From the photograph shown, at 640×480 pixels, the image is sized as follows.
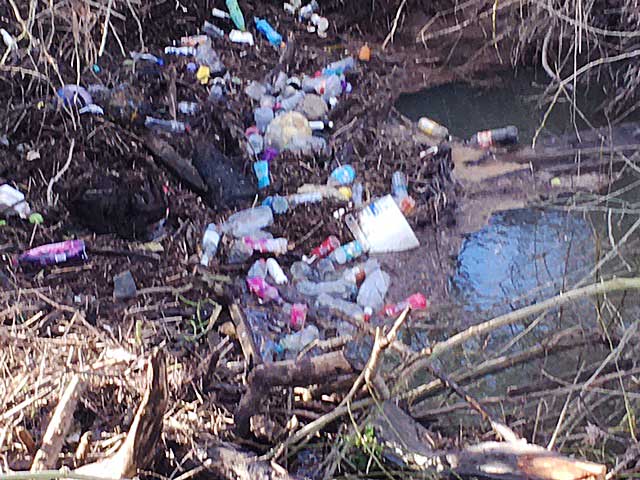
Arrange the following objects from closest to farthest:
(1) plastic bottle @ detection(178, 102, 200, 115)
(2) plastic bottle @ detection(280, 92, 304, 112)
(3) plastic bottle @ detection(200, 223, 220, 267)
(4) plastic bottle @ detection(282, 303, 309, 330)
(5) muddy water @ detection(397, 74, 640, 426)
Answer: (5) muddy water @ detection(397, 74, 640, 426), (4) plastic bottle @ detection(282, 303, 309, 330), (3) plastic bottle @ detection(200, 223, 220, 267), (1) plastic bottle @ detection(178, 102, 200, 115), (2) plastic bottle @ detection(280, 92, 304, 112)

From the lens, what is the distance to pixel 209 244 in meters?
3.86

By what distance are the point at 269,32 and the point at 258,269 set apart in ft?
7.99

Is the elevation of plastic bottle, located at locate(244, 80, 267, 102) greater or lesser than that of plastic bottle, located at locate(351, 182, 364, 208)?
greater

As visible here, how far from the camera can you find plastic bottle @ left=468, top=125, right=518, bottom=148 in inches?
189

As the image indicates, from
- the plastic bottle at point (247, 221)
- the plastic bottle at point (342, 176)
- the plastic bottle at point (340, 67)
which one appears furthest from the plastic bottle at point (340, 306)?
the plastic bottle at point (340, 67)

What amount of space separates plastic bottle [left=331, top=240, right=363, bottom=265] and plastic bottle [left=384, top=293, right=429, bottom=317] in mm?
366

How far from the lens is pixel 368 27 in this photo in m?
5.76

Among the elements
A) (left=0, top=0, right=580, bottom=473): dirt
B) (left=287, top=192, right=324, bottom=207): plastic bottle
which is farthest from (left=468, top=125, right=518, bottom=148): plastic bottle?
(left=287, top=192, right=324, bottom=207): plastic bottle

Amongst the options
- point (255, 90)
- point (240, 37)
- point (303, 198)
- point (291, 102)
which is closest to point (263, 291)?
point (303, 198)

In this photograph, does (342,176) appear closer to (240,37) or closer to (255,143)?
(255,143)

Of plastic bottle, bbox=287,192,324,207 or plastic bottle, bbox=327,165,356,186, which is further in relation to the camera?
plastic bottle, bbox=327,165,356,186

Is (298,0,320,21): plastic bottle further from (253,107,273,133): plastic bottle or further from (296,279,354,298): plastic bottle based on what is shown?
(296,279,354,298): plastic bottle

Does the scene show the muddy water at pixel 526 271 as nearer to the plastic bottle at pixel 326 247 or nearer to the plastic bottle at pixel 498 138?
the plastic bottle at pixel 498 138

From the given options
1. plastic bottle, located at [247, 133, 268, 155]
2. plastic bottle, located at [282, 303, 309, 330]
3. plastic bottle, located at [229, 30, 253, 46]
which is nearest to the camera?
plastic bottle, located at [282, 303, 309, 330]
